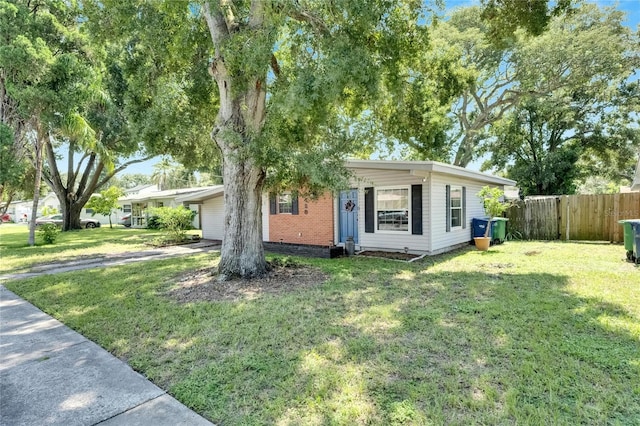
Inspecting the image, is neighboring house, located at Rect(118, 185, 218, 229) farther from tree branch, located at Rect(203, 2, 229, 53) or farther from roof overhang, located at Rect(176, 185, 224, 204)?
tree branch, located at Rect(203, 2, 229, 53)

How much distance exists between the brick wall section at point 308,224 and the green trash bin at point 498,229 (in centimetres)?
577

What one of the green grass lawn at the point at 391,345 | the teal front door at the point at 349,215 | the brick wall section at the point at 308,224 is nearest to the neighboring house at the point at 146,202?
the brick wall section at the point at 308,224

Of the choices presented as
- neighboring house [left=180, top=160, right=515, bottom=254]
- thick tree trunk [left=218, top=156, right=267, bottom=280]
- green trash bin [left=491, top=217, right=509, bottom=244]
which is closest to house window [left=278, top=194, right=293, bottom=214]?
neighboring house [left=180, top=160, right=515, bottom=254]

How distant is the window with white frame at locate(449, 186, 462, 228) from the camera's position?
36.5ft

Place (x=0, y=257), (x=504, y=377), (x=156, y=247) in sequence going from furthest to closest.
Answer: (x=156, y=247)
(x=0, y=257)
(x=504, y=377)

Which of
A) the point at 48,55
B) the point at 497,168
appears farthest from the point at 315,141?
the point at 497,168

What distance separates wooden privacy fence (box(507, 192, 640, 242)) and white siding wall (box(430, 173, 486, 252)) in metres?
A: 2.77

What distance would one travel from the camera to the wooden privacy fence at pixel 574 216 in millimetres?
11602

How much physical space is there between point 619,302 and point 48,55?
604 inches

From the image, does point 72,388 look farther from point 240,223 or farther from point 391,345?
point 240,223

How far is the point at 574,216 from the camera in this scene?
12484 millimetres

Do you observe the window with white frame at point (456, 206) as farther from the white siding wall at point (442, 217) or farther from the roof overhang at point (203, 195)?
the roof overhang at point (203, 195)

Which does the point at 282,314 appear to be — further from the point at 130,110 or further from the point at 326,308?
the point at 130,110

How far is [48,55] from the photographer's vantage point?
10.5 m
